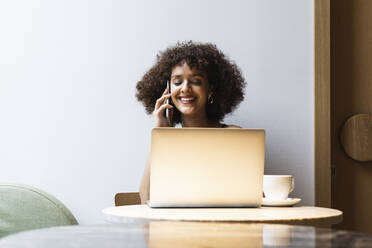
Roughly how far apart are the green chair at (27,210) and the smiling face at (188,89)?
0.71 meters

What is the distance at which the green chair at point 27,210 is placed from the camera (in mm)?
2141

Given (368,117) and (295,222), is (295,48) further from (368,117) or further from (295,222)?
(295,222)

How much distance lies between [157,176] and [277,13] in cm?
140

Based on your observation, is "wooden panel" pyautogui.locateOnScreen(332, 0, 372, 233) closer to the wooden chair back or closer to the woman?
the woman

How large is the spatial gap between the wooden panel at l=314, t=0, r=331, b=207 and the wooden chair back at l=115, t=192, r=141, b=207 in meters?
0.87

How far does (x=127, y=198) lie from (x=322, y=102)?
3.43 feet

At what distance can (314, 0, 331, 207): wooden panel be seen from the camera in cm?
247

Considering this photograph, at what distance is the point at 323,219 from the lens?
4.34ft

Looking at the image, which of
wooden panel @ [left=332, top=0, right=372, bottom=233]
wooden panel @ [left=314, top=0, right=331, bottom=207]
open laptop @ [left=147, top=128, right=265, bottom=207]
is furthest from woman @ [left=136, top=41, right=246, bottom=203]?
open laptop @ [left=147, top=128, right=265, bottom=207]

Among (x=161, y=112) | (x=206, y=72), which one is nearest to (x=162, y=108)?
(x=161, y=112)

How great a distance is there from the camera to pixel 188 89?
91.7 inches

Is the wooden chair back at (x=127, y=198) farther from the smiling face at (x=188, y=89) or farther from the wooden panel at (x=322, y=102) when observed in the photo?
the wooden panel at (x=322, y=102)

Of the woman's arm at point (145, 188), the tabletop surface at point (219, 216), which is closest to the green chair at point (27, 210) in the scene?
the woman's arm at point (145, 188)

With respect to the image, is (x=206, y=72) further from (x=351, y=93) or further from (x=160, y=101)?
(x=351, y=93)
